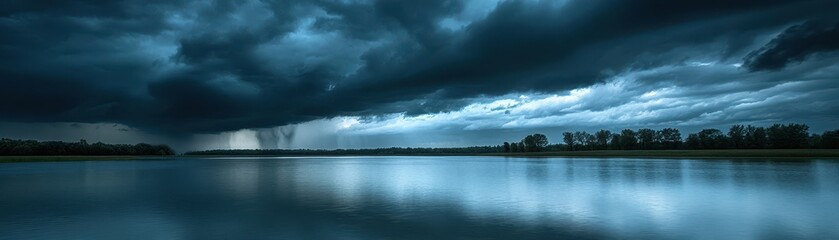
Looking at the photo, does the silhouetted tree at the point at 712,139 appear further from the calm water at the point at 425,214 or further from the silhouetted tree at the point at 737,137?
the calm water at the point at 425,214

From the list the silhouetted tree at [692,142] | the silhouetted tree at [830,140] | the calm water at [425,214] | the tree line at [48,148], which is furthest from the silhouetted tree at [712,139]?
the tree line at [48,148]

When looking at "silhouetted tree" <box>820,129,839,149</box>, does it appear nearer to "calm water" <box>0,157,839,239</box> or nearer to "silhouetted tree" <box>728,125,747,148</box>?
"silhouetted tree" <box>728,125,747,148</box>

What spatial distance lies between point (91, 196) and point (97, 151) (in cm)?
18818

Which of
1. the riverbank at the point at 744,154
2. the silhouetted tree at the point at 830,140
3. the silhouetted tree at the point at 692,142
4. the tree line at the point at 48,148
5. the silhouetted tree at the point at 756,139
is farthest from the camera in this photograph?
the silhouetted tree at the point at 692,142

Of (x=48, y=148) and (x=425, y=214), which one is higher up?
(x=48, y=148)

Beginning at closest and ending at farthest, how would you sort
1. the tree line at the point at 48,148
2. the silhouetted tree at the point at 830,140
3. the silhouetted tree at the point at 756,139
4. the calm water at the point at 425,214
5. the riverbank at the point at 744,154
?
the calm water at the point at 425,214 → the riverbank at the point at 744,154 → the silhouetted tree at the point at 830,140 → the tree line at the point at 48,148 → the silhouetted tree at the point at 756,139

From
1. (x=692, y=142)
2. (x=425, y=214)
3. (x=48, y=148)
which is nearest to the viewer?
(x=425, y=214)

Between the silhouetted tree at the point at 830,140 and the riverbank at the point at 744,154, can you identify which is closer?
the riverbank at the point at 744,154

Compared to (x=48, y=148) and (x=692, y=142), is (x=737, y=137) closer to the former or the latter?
(x=692, y=142)

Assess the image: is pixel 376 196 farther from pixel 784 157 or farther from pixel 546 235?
pixel 784 157

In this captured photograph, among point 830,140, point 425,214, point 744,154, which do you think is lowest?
point 425,214

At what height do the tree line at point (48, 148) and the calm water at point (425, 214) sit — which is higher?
the tree line at point (48, 148)

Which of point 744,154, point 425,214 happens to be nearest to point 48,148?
point 425,214

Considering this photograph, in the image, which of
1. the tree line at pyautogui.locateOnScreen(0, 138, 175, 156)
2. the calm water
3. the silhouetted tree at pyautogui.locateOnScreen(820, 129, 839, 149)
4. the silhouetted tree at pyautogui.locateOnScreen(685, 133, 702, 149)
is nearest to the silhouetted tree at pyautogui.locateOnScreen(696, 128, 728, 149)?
the silhouetted tree at pyautogui.locateOnScreen(685, 133, 702, 149)
